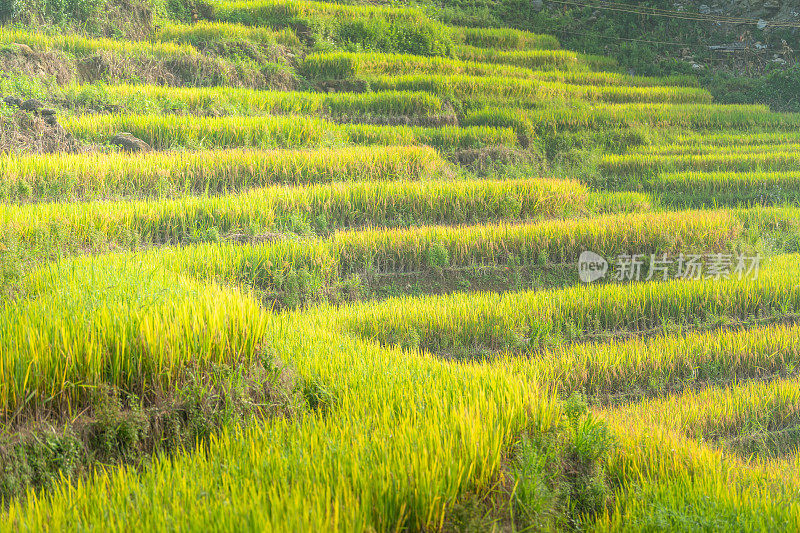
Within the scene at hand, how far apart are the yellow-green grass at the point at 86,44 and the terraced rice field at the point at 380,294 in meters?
0.05

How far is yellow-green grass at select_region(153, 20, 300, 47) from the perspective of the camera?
433 inches

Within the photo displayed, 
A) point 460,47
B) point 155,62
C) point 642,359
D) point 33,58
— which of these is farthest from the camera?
point 460,47

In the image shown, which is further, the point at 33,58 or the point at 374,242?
the point at 33,58

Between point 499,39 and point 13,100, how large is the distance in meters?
11.6

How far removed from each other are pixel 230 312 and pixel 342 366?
2.39 ft

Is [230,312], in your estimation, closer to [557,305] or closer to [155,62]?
[557,305]

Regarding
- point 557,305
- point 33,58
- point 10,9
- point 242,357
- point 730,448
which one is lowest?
point 730,448

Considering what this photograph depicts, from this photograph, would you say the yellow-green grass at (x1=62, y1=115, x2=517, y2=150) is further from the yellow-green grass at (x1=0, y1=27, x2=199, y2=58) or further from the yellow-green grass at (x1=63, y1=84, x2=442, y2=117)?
the yellow-green grass at (x1=0, y1=27, x2=199, y2=58)

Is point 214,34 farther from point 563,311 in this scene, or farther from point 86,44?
point 563,311

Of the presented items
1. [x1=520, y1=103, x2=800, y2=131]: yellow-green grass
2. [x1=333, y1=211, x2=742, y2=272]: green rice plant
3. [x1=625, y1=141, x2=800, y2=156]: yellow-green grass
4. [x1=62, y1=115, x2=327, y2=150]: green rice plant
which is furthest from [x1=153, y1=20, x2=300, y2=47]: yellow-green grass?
[x1=625, y1=141, x2=800, y2=156]: yellow-green grass

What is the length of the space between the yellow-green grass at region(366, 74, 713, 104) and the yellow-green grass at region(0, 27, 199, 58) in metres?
3.71

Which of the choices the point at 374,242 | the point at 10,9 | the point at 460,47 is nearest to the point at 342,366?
the point at 374,242

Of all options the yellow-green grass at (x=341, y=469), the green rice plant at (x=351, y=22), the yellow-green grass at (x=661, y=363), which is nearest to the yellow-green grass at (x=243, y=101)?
the green rice plant at (x=351, y=22)

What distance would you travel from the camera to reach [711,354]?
491cm
